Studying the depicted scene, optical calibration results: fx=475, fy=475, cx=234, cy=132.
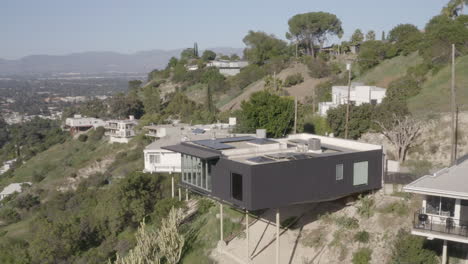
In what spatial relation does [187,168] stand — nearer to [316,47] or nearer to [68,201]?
[68,201]

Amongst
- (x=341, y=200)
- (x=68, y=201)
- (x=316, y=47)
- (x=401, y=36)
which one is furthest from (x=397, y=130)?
(x=316, y=47)

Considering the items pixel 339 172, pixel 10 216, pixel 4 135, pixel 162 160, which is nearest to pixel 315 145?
pixel 339 172

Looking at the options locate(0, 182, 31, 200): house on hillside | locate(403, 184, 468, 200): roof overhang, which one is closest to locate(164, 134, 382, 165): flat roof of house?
locate(403, 184, 468, 200): roof overhang

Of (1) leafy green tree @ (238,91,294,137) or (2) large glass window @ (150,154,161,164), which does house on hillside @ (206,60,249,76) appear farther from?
(2) large glass window @ (150,154,161,164)

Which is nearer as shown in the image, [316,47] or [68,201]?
[68,201]

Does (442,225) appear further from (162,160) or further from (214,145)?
(162,160)

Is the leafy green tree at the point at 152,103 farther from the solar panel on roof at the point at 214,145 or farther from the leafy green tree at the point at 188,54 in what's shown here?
the solar panel on roof at the point at 214,145
